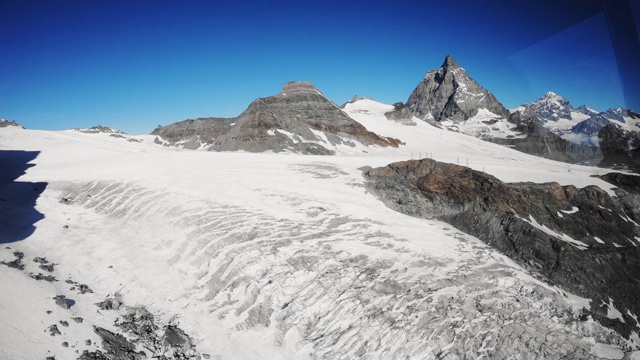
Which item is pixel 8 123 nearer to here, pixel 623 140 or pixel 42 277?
pixel 42 277

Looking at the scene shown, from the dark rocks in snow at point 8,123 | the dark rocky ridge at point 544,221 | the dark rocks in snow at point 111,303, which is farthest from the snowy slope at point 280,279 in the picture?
the dark rocks in snow at point 8,123

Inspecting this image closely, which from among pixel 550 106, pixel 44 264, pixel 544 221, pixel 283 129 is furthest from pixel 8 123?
pixel 550 106

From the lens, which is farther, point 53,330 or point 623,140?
point 623,140

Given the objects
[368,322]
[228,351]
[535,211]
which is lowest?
[228,351]

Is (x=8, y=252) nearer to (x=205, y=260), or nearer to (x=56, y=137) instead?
(x=205, y=260)

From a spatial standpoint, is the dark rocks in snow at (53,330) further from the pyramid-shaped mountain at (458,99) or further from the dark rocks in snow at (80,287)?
the pyramid-shaped mountain at (458,99)

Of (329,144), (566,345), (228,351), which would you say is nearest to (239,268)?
(228,351)
